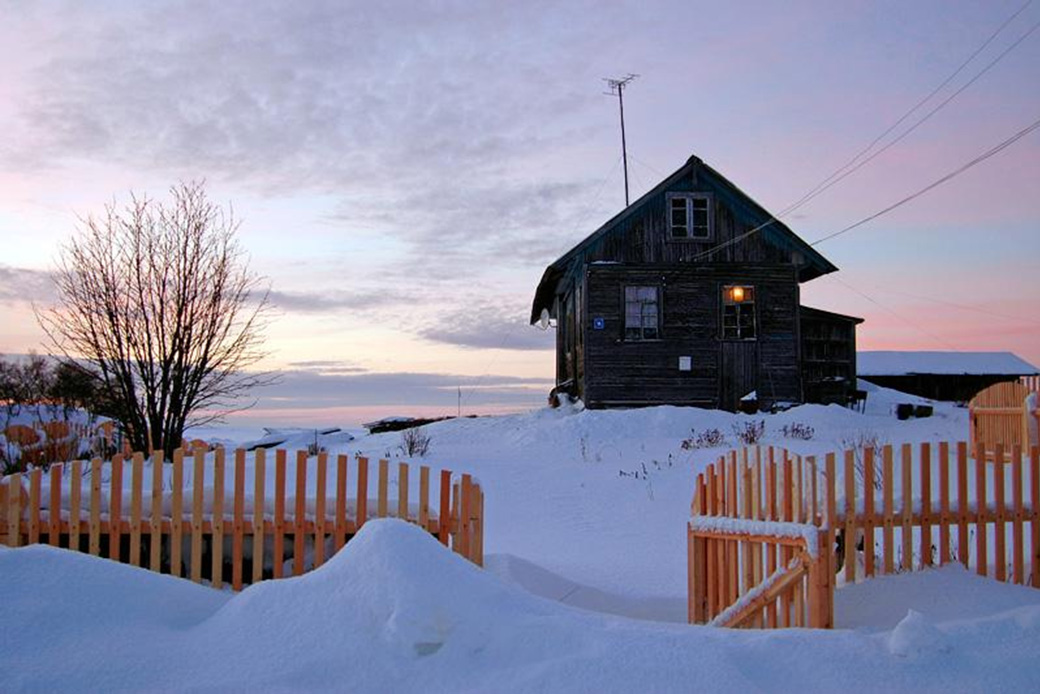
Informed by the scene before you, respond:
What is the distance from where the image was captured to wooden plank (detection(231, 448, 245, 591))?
6.38 metres

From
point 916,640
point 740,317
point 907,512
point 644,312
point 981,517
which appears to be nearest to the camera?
point 916,640

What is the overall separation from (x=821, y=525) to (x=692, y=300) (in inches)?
779

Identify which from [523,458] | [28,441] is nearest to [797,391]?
[523,458]

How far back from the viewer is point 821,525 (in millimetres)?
6207

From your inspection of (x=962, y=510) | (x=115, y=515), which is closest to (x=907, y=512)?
(x=962, y=510)

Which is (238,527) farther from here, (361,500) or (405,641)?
(405,641)

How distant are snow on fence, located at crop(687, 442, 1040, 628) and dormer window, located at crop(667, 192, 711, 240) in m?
18.9

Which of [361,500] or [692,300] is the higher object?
[692,300]

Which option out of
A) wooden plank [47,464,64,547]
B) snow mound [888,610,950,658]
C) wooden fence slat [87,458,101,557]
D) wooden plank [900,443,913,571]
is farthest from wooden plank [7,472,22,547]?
wooden plank [900,443,913,571]

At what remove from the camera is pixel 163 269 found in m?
15.0

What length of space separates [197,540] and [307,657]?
3.10m

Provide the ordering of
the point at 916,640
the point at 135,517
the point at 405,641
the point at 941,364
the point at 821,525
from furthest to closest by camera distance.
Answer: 1. the point at 941,364
2. the point at 135,517
3. the point at 821,525
4. the point at 916,640
5. the point at 405,641

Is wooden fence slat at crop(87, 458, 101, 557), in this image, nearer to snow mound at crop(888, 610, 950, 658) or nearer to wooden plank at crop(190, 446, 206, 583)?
wooden plank at crop(190, 446, 206, 583)

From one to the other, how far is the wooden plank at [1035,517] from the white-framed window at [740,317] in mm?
18982
